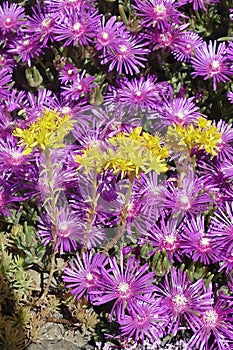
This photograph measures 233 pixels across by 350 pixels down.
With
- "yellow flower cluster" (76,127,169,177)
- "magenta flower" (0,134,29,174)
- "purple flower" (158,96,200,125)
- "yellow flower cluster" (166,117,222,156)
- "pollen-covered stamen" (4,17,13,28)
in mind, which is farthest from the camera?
"pollen-covered stamen" (4,17,13,28)

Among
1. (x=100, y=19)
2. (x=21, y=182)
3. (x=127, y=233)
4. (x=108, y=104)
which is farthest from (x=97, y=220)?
(x=100, y=19)

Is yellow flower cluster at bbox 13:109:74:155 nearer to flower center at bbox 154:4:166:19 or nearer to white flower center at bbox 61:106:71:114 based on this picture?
white flower center at bbox 61:106:71:114

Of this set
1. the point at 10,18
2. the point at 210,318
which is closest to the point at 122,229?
the point at 210,318

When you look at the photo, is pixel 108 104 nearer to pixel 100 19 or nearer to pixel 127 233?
pixel 100 19

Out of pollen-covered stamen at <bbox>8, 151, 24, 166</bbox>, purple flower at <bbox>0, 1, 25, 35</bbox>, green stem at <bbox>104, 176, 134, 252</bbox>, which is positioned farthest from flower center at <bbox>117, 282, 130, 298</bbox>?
purple flower at <bbox>0, 1, 25, 35</bbox>

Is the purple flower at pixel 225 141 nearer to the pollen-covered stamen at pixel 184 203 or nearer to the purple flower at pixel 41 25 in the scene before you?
the pollen-covered stamen at pixel 184 203

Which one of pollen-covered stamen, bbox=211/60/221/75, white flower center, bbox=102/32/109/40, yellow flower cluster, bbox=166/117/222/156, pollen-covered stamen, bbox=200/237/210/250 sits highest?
pollen-covered stamen, bbox=211/60/221/75
